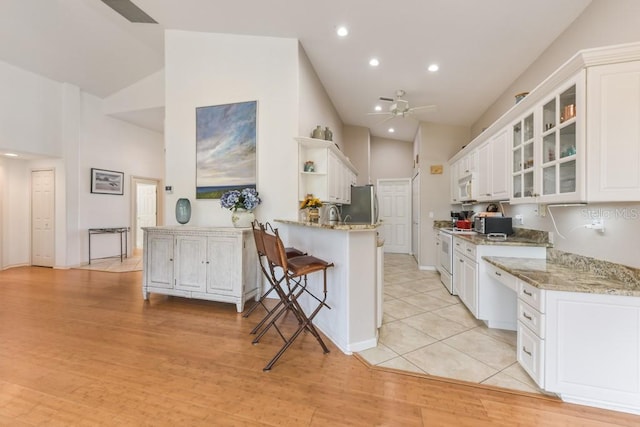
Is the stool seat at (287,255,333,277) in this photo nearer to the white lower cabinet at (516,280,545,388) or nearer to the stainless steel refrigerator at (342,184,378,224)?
the white lower cabinet at (516,280,545,388)

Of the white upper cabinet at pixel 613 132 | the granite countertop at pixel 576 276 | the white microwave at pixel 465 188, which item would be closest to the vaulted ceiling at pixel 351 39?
the white upper cabinet at pixel 613 132

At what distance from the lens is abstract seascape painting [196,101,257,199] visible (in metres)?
4.00

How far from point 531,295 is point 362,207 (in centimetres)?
381

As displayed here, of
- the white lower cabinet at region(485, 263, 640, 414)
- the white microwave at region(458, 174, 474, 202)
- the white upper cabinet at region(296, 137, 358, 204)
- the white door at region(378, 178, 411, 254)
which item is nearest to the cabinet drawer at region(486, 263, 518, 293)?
the white lower cabinet at region(485, 263, 640, 414)

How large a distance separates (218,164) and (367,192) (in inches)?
116

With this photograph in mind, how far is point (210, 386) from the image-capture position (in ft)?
6.32

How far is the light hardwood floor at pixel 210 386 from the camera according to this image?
64.3 inches

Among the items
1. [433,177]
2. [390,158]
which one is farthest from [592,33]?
[390,158]

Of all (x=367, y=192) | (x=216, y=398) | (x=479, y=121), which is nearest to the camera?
(x=216, y=398)

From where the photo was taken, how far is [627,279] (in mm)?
1885

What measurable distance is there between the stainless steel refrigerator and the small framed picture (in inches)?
216

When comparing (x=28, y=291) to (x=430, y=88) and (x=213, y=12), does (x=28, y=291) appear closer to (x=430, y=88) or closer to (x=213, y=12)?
(x=213, y=12)

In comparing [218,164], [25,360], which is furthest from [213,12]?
[25,360]

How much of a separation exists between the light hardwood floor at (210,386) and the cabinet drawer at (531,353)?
6.1 inches
